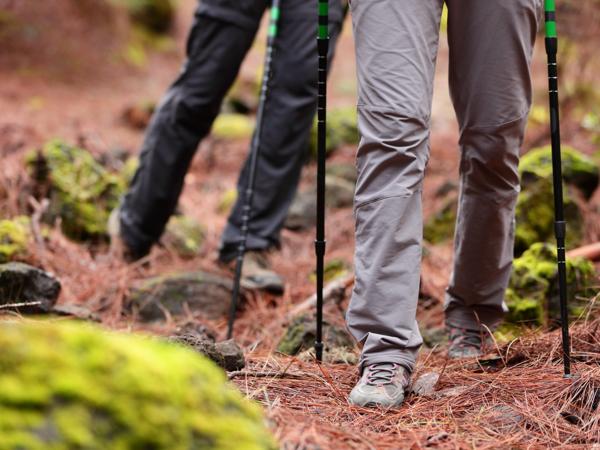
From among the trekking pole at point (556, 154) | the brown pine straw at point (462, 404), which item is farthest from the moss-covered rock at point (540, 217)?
the trekking pole at point (556, 154)

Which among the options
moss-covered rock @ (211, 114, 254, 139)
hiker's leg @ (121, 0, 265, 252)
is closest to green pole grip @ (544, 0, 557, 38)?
hiker's leg @ (121, 0, 265, 252)

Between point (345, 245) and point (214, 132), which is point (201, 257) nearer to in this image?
point (345, 245)

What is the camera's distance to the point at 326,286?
3998 mm

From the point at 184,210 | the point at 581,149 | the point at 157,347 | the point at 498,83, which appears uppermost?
the point at 498,83

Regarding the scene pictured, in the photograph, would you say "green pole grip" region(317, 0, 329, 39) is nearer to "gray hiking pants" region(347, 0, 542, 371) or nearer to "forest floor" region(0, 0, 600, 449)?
"gray hiking pants" region(347, 0, 542, 371)

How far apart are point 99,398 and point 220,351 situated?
1.27 metres

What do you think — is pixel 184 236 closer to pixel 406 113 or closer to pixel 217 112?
pixel 217 112

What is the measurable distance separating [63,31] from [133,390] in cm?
1152

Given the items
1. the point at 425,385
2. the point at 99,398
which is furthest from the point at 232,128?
the point at 99,398

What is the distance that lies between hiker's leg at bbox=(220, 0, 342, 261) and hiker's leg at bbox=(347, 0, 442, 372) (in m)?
1.71

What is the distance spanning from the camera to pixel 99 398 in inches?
47.5

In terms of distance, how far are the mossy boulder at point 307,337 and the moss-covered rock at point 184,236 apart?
1675 millimetres

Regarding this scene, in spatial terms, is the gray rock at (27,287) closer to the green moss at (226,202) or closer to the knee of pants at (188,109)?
the knee of pants at (188,109)

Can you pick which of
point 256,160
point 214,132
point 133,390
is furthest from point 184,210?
point 133,390
